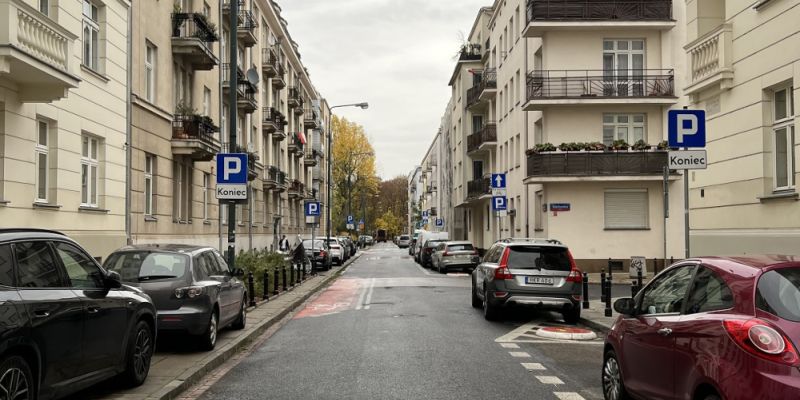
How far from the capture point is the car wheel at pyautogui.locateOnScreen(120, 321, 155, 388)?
7.89 metres

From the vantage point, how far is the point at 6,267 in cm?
584

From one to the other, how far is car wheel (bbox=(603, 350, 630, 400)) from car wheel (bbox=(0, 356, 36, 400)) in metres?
5.04

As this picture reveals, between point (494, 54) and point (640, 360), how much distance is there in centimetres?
4314

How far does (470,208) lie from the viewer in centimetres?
5725

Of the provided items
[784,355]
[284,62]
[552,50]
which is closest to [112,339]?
[784,355]

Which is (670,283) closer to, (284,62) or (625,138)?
(625,138)

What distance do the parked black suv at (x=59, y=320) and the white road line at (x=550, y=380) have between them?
14.8 feet

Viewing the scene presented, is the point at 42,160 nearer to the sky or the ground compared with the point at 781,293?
nearer to the sky

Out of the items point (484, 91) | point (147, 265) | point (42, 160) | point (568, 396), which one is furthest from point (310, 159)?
point (568, 396)

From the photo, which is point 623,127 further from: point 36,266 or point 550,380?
→ point 36,266

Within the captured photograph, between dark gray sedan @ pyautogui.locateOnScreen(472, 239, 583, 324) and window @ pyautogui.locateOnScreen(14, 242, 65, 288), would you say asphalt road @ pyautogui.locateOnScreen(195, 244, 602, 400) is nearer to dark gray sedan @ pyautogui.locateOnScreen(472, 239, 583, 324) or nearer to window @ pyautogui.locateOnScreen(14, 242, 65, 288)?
dark gray sedan @ pyautogui.locateOnScreen(472, 239, 583, 324)

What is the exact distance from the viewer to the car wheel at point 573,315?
14789 millimetres

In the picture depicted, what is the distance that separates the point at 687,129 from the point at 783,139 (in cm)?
272

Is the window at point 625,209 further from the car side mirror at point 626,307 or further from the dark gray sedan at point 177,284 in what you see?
the car side mirror at point 626,307
